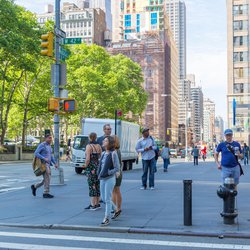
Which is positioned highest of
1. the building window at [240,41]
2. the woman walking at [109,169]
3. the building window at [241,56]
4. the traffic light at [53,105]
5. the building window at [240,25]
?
the building window at [240,25]

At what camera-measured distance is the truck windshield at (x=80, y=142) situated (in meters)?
25.0

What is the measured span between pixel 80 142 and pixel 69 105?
981 centimetres

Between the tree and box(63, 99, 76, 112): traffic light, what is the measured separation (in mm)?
40632

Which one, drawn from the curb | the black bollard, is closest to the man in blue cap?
the black bollard

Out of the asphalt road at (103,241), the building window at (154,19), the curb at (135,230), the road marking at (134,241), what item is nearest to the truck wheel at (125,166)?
the curb at (135,230)

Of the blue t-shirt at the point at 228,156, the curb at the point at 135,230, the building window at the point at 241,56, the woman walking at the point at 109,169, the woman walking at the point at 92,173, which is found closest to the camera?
the curb at the point at 135,230

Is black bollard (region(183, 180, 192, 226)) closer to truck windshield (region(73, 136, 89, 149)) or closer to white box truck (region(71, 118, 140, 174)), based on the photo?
white box truck (region(71, 118, 140, 174))

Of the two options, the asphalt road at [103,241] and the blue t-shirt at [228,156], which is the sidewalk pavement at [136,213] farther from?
the blue t-shirt at [228,156]

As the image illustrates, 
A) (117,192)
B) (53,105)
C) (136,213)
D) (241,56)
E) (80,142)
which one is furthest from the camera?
(241,56)

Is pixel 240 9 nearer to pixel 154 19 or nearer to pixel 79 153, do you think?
pixel 79 153

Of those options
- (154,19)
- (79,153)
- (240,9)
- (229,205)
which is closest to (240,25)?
(240,9)

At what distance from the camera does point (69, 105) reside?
15586mm

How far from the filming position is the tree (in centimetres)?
5691

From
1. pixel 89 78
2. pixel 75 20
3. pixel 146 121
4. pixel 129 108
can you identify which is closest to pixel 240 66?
pixel 129 108
